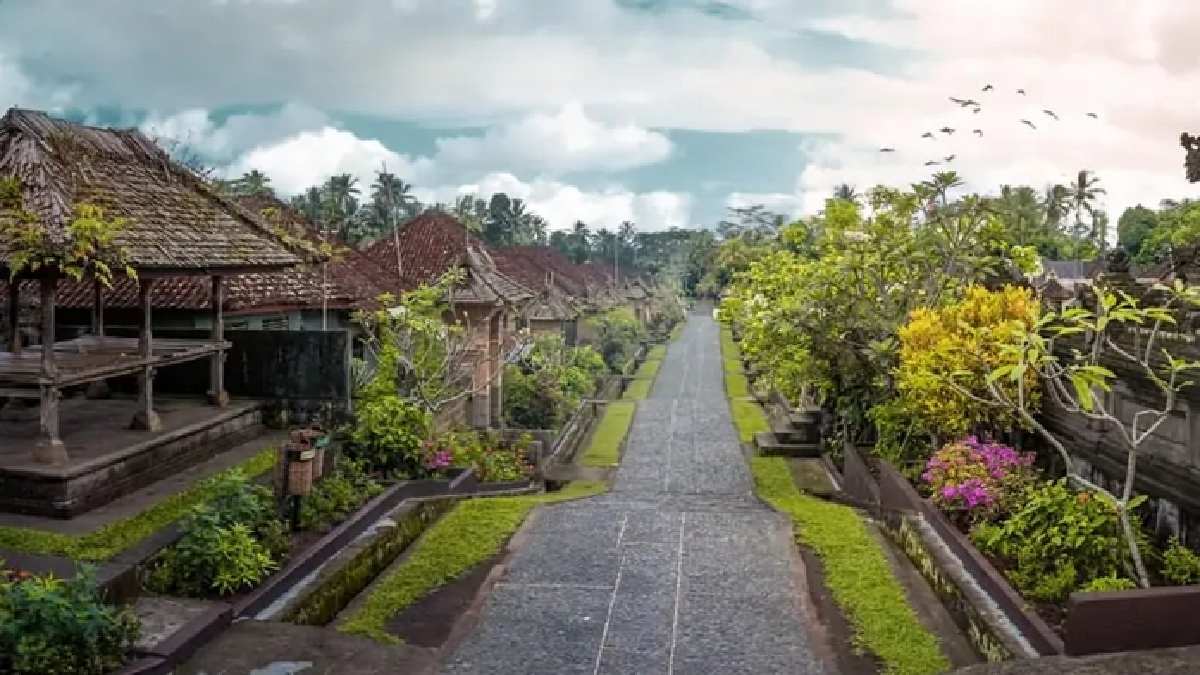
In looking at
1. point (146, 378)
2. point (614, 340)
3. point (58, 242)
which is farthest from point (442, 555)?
point (614, 340)

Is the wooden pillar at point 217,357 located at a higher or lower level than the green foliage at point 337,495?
higher

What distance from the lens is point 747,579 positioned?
10.5 meters

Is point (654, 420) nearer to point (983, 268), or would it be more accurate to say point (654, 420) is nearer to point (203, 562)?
point (983, 268)

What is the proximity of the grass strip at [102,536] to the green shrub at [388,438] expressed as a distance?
3.66 m

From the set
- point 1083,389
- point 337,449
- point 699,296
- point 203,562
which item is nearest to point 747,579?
point 1083,389

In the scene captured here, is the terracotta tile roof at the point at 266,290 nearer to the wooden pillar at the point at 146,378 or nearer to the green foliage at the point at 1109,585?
the wooden pillar at the point at 146,378

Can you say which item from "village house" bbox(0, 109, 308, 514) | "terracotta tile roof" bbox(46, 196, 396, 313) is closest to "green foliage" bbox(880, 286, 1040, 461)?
"village house" bbox(0, 109, 308, 514)

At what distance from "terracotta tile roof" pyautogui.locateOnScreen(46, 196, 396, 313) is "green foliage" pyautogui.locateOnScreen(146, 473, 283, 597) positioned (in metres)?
4.90

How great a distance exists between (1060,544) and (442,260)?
72.6 feet

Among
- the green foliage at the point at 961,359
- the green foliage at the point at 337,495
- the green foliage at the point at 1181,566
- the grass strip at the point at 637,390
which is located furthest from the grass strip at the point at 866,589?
the grass strip at the point at 637,390

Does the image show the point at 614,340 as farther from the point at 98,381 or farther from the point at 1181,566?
the point at 1181,566

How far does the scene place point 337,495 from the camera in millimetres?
12016

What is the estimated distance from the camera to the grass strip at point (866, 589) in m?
8.49

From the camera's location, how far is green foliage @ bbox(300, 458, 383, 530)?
1123 centimetres
